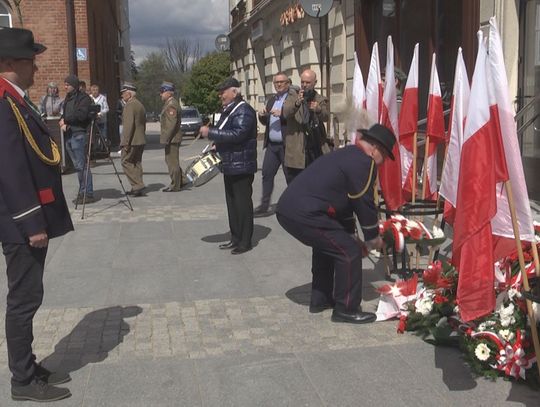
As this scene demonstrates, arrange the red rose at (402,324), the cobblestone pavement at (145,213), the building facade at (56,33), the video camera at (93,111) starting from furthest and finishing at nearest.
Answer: the building facade at (56,33)
the video camera at (93,111)
the cobblestone pavement at (145,213)
the red rose at (402,324)

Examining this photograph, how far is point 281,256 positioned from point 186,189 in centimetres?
552

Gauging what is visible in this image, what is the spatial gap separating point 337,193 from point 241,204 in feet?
→ 8.53

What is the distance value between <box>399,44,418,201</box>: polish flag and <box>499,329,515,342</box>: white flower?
2663mm

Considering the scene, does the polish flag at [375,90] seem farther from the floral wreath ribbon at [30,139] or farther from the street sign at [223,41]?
the street sign at [223,41]

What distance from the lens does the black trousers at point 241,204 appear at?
7.22 meters

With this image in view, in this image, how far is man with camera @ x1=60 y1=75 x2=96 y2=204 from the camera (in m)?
10.6

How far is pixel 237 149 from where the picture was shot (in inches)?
278

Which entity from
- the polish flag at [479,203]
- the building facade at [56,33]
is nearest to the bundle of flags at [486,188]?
the polish flag at [479,203]

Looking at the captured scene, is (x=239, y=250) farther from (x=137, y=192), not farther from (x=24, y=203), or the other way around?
(x=137, y=192)

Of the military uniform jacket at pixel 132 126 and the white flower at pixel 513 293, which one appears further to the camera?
the military uniform jacket at pixel 132 126

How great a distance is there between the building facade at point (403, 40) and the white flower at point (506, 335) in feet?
6.80

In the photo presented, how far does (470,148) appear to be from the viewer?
3.85 m

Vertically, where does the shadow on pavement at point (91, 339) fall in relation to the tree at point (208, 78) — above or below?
below

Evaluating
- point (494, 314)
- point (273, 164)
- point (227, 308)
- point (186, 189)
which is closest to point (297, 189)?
point (227, 308)
